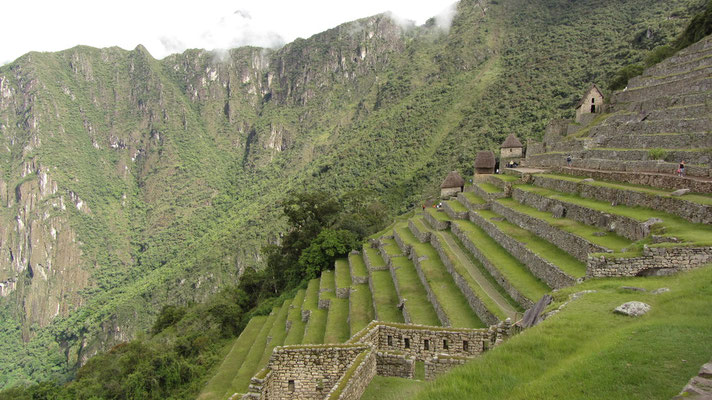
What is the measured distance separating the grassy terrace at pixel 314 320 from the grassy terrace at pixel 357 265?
9.57ft

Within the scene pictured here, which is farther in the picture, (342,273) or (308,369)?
(342,273)

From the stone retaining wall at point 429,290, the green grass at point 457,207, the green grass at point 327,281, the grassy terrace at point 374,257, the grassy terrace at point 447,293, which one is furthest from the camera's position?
the green grass at point 327,281

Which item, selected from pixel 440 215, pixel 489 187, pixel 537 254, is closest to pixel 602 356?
pixel 537 254

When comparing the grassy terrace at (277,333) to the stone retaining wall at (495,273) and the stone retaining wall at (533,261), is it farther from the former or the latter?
the stone retaining wall at (533,261)

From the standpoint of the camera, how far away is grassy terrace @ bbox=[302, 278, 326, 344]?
18.5m

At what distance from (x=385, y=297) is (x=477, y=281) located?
4.95 metres

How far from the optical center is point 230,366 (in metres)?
22.3

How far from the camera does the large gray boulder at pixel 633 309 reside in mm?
6434

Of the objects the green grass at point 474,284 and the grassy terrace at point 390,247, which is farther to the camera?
the grassy terrace at point 390,247

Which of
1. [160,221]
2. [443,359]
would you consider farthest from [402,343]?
[160,221]

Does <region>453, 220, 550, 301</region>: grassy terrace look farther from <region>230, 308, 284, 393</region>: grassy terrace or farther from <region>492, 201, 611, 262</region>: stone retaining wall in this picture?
<region>230, 308, 284, 393</region>: grassy terrace

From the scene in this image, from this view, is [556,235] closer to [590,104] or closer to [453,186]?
[453,186]

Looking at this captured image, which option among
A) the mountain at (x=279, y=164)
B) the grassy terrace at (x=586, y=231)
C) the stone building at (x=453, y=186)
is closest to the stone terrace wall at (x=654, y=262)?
the grassy terrace at (x=586, y=231)

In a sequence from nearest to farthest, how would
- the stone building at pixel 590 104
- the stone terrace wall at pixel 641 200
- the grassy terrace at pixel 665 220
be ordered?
the grassy terrace at pixel 665 220 < the stone terrace wall at pixel 641 200 < the stone building at pixel 590 104
